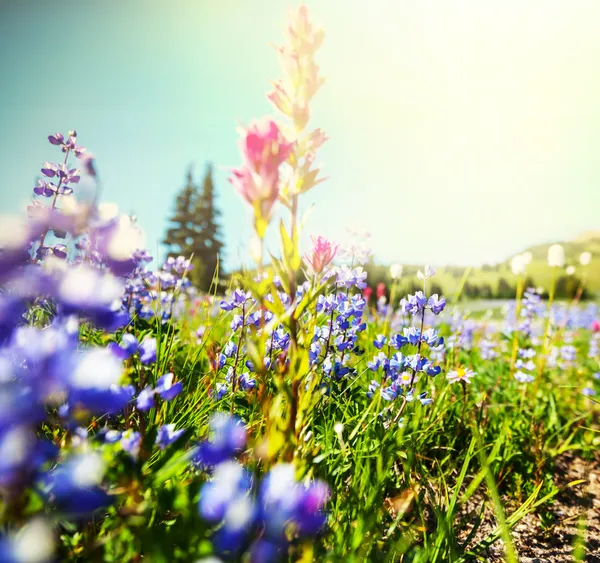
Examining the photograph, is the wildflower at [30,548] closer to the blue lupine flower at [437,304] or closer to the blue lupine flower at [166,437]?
the blue lupine flower at [166,437]

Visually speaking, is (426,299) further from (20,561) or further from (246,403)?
(20,561)

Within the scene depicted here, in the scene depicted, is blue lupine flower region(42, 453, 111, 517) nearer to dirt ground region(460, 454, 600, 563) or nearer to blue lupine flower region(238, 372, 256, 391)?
blue lupine flower region(238, 372, 256, 391)

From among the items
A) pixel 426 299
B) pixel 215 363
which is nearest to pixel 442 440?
pixel 426 299

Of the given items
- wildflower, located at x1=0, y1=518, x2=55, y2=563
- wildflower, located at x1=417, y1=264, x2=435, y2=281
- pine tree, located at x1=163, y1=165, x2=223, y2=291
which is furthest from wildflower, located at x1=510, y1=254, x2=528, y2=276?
pine tree, located at x1=163, y1=165, x2=223, y2=291

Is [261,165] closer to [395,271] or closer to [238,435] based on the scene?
[238,435]

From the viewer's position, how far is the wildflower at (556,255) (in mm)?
3371

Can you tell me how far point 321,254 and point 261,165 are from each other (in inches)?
22.3

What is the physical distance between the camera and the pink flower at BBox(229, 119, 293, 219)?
1129 millimetres

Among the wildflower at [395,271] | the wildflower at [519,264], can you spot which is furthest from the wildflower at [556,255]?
the wildflower at [395,271]

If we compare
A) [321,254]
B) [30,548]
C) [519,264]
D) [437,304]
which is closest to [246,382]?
[321,254]

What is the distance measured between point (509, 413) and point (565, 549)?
3.80ft

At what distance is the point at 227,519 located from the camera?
772 millimetres

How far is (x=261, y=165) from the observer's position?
44.8 inches

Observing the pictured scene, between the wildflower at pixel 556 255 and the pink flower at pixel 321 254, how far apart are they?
262cm
